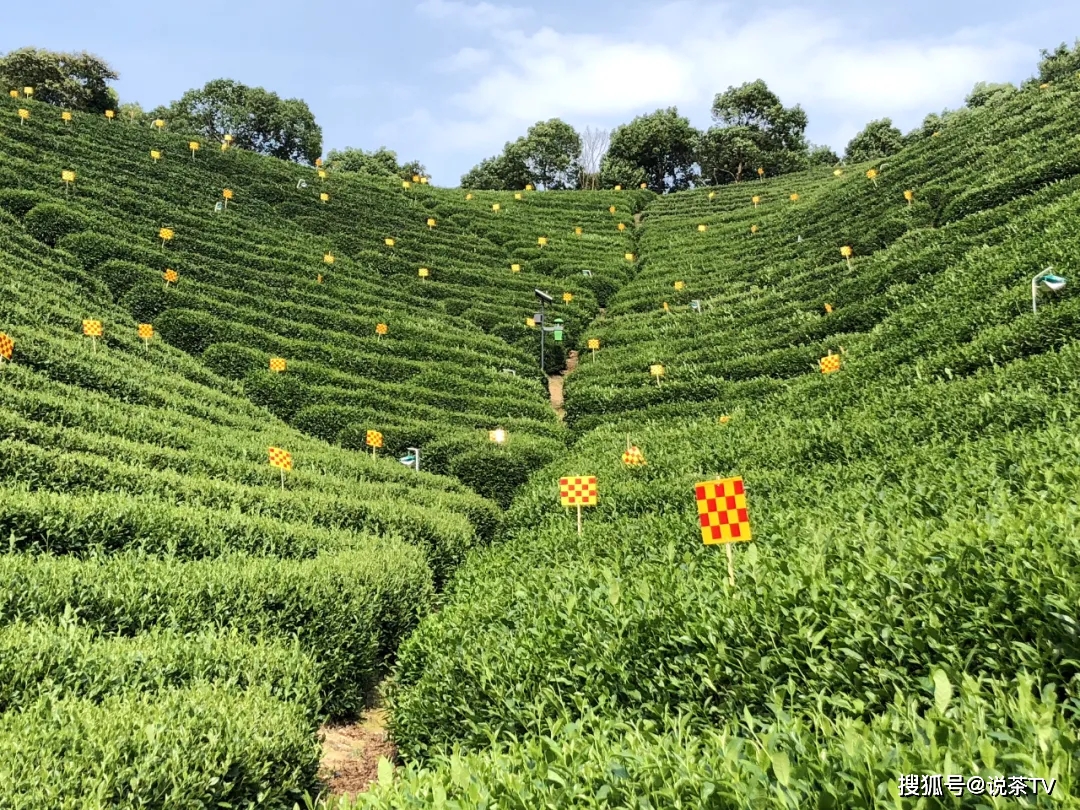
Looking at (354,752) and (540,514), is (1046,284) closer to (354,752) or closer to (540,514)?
(540,514)

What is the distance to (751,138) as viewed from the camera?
214 feet

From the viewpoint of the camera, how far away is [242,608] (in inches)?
279

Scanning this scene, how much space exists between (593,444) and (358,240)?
19.5m

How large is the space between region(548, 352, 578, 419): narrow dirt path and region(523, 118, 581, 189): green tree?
4539 centimetres

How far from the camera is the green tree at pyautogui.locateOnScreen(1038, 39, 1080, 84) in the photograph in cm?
4160

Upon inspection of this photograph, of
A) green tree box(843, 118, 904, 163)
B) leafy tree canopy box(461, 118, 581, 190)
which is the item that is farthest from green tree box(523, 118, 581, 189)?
green tree box(843, 118, 904, 163)

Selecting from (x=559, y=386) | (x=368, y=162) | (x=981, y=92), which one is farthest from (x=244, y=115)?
(x=981, y=92)

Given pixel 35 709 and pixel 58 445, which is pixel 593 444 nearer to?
pixel 58 445

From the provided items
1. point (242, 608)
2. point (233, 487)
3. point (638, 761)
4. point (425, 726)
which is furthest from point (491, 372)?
point (638, 761)

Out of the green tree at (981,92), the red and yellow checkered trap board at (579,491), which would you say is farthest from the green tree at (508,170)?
the red and yellow checkered trap board at (579,491)

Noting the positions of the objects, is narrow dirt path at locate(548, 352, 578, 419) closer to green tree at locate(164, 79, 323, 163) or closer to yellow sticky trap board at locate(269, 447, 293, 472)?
yellow sticky trap board at locate(269, 447, 293, 472)

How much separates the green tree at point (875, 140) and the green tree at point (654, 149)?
15103mm

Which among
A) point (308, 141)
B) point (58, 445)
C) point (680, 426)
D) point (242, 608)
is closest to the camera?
point (242, 608)

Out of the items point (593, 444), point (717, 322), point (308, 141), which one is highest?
point (308, 141)
